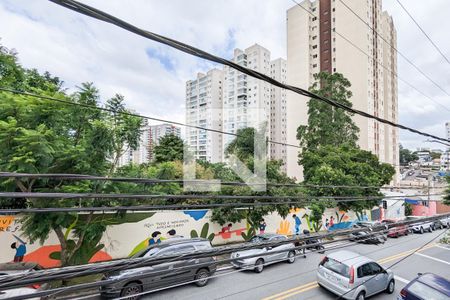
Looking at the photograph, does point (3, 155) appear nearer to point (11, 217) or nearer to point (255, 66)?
point (11, 217)

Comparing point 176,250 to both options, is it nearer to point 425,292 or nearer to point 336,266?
point 336,266

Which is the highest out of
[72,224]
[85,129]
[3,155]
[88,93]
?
[88,93]

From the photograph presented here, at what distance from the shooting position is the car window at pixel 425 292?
5363mm

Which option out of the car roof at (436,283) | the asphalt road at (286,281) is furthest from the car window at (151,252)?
the car roof at (436,283)

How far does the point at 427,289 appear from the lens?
5629 mm

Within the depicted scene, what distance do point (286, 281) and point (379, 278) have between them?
276 centimetres

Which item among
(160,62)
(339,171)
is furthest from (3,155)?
(339,171)

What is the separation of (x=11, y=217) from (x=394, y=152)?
4779 cm

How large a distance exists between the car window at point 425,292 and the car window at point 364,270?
1.09m

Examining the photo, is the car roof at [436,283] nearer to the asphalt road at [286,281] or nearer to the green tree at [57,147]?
the asphalt road at [286,281]

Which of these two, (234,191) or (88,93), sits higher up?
(88,93)

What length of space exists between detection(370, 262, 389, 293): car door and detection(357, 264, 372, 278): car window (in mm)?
140

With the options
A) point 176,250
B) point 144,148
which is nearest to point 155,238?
point 176,250

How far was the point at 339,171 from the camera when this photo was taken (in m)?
15.5
